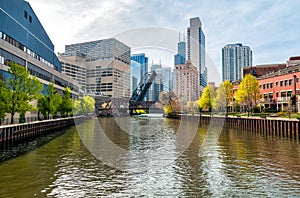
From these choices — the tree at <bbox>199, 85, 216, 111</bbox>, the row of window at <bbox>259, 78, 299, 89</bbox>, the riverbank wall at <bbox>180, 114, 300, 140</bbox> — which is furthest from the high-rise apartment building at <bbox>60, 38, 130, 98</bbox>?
the riverbank wall at <bbox>180, 114, 300, 140</bbox>

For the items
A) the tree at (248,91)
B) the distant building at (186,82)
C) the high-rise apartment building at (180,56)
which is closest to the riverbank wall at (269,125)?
the tree at (248,91)

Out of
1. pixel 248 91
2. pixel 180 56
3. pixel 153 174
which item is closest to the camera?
pixel 153 174

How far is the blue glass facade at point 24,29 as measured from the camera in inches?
1591

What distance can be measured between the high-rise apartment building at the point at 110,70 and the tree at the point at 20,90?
121m

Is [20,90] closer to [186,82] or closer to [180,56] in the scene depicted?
[186,82]

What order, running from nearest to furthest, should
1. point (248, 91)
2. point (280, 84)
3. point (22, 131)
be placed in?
1. point (22, 131)
2. point (280, 84)
3. point (248, 91)

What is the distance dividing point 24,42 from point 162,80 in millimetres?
102044

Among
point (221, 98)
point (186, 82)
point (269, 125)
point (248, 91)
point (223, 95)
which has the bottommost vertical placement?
point (269, 125)

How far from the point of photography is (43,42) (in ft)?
204

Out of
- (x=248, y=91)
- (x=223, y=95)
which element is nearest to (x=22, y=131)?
(x=248, y=91)

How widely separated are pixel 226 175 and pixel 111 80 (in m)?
152

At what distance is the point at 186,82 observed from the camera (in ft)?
402

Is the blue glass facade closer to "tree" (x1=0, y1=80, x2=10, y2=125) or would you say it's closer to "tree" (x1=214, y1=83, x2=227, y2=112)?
"tree" (x1=0, y1=80, x2=10, y2=125)

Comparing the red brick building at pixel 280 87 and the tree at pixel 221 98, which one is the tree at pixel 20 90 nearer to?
the red brick building at pixel 280 87
